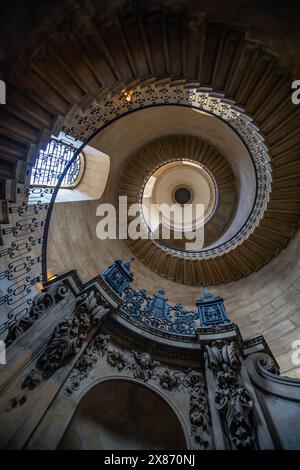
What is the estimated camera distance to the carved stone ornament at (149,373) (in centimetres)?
421

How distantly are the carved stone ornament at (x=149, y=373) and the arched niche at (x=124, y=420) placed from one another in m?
0.22

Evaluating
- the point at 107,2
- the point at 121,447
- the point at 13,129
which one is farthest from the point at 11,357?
the point at 107,2

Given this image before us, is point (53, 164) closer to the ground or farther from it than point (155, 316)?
farther from it

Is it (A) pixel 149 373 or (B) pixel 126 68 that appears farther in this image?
(B) pixel 126 68

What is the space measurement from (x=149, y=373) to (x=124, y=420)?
861 millimetres

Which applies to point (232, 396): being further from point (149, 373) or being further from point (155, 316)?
point (155, 316)

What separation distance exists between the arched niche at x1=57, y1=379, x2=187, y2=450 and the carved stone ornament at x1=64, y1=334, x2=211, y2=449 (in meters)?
0.22

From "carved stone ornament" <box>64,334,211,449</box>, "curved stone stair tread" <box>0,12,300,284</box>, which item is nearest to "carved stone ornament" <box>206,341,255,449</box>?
"carved stone ornament" <box>64,334,211,449</box>

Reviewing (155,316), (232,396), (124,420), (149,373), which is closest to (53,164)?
(155,316)

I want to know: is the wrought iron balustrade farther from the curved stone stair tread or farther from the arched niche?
the curved stone stair tread

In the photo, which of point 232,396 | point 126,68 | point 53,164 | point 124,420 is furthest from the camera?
point 53,164

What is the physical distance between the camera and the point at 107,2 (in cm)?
421

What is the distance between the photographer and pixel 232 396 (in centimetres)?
417

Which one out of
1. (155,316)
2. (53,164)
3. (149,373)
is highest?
(53,164)
